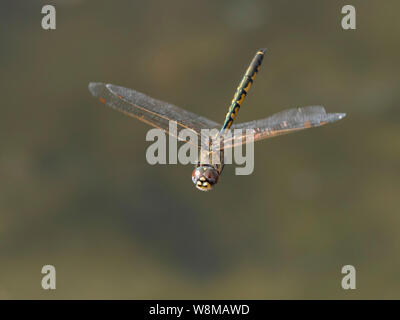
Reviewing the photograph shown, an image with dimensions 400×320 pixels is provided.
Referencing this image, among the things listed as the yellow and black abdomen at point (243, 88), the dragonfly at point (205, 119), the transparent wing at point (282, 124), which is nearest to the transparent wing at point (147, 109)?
the dragonfly at point (205, 119)

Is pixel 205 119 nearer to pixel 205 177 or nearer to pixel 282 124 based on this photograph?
pixel 205 177

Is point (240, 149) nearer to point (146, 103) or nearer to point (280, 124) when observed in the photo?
point (280, 124)

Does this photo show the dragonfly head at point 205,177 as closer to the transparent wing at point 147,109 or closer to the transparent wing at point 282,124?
the transparent wing at point 282,124

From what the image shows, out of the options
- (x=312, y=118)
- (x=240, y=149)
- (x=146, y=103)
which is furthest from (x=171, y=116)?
(x=312, y=118)

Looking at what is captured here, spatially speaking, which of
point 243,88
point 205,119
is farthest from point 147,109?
point 243,88

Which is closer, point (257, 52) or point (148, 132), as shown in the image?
point (148, 132)

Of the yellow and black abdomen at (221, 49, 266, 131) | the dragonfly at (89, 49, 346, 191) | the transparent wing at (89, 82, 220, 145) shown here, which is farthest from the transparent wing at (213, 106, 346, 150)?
the transparent wing at (89, 82, 220, 145)
